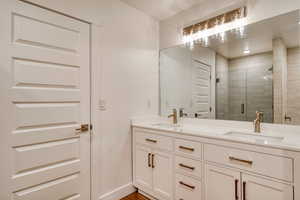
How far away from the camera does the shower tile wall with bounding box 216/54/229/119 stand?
2.06 meters

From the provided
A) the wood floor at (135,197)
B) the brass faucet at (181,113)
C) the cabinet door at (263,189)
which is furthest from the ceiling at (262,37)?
the wood floor at (135,197)

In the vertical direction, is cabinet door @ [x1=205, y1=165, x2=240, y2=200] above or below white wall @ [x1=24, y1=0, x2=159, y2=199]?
below

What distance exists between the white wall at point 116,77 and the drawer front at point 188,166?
75 centimetres

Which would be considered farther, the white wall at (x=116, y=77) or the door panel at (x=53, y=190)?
the white wall at (x=116, y=77)

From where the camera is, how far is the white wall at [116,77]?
1.90 meters

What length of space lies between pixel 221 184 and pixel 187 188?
14.2 inches

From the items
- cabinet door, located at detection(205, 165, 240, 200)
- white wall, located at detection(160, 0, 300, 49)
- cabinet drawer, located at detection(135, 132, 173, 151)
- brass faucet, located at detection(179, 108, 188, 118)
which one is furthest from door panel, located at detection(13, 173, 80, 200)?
white wall, located at detection(160, 0, 300, 49)

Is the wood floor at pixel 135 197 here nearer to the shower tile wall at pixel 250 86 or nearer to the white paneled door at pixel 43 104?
the white paneled door at pixel 43 104

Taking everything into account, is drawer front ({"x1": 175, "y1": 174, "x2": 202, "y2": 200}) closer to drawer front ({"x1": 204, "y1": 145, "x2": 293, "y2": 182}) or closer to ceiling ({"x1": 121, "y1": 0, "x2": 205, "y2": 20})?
drawer front ({"x1": 204, "y1": 145, "x2": 293, "y2": 182})

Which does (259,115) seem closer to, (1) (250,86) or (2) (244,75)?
(1) (250,86)

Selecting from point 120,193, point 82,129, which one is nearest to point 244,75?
point 82,129

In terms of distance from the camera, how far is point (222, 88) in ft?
6.86

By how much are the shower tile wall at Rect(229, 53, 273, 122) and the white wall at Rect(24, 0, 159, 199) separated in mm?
1131

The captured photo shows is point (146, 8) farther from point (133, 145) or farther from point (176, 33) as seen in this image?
point (133, 145)
